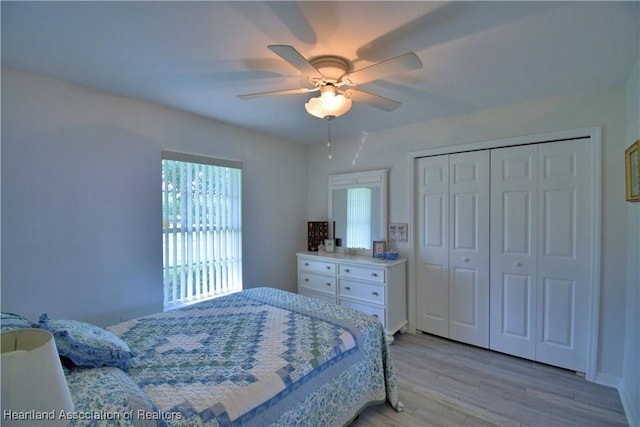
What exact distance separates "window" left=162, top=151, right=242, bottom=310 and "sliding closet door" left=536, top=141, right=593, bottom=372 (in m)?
3.19

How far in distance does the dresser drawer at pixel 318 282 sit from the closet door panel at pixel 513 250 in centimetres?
172

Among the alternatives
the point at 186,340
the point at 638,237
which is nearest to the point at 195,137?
the point at 186,340

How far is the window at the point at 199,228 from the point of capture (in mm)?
2801

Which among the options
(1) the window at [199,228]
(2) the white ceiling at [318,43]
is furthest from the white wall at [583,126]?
(1) the window at [199,228]

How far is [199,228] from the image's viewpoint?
3031 mm

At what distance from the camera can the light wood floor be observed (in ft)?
6.24

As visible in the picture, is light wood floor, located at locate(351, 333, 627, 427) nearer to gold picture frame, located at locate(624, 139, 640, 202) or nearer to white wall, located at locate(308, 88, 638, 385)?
white wall, located at locate(308, 88, 638, 385)

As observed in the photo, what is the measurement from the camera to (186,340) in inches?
66.5

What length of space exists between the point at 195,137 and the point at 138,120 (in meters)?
0.53

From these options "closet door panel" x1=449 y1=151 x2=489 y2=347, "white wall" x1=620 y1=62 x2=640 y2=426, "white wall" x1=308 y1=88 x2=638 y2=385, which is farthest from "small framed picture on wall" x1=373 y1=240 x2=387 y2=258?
"white wall" x1=620 y1=62 x2=640 y2=426

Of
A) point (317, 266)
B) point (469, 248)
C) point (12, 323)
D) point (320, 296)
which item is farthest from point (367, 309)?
point (12, 323)

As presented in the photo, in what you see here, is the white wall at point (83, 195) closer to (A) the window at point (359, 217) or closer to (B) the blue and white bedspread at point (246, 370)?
(B) the blue and white bedspread at point (246, 370)

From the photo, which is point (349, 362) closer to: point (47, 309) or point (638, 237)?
point (638, 237)

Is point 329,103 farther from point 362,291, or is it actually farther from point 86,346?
point 362,291
